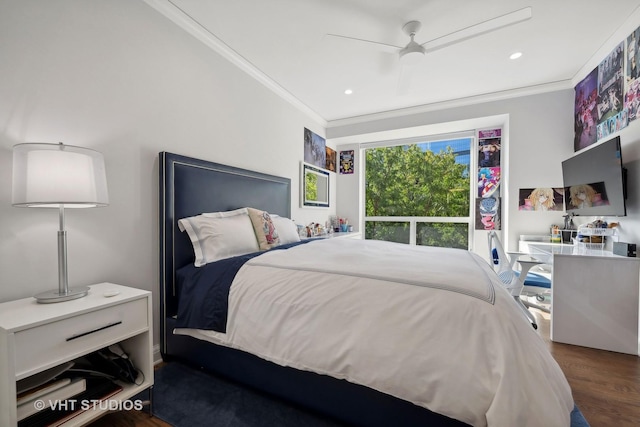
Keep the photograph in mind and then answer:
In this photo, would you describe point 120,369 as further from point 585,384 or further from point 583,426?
point 585,384

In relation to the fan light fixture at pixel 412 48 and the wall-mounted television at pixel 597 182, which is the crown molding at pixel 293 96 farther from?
the fan light fixture at pixel 412 48

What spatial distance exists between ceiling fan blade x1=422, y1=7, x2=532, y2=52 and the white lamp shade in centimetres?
241

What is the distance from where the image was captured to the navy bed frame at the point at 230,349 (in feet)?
3.75

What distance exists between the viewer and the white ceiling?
194 centimetres

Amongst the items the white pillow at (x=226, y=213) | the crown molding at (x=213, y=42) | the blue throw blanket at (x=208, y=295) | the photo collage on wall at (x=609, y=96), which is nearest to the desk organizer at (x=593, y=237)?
the photo collage on wall at (x=609, y=96)

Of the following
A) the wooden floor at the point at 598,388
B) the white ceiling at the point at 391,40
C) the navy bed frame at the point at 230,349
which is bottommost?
the wooden floor at the point at 598,388

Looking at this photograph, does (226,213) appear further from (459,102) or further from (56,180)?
(459,102)

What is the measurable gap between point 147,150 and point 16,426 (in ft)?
4.84

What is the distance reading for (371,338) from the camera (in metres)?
1.08

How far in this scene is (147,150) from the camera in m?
1.81

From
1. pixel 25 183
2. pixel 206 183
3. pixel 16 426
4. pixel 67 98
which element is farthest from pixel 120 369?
pixel 67 98

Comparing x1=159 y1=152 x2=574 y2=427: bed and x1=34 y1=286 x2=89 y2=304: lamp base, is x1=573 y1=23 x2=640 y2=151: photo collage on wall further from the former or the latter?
x1=34 y1=286 x2=89 y2=304: lamp base

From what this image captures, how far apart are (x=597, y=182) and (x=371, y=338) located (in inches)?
107

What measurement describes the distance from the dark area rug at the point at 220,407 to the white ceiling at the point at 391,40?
2.54 meters
